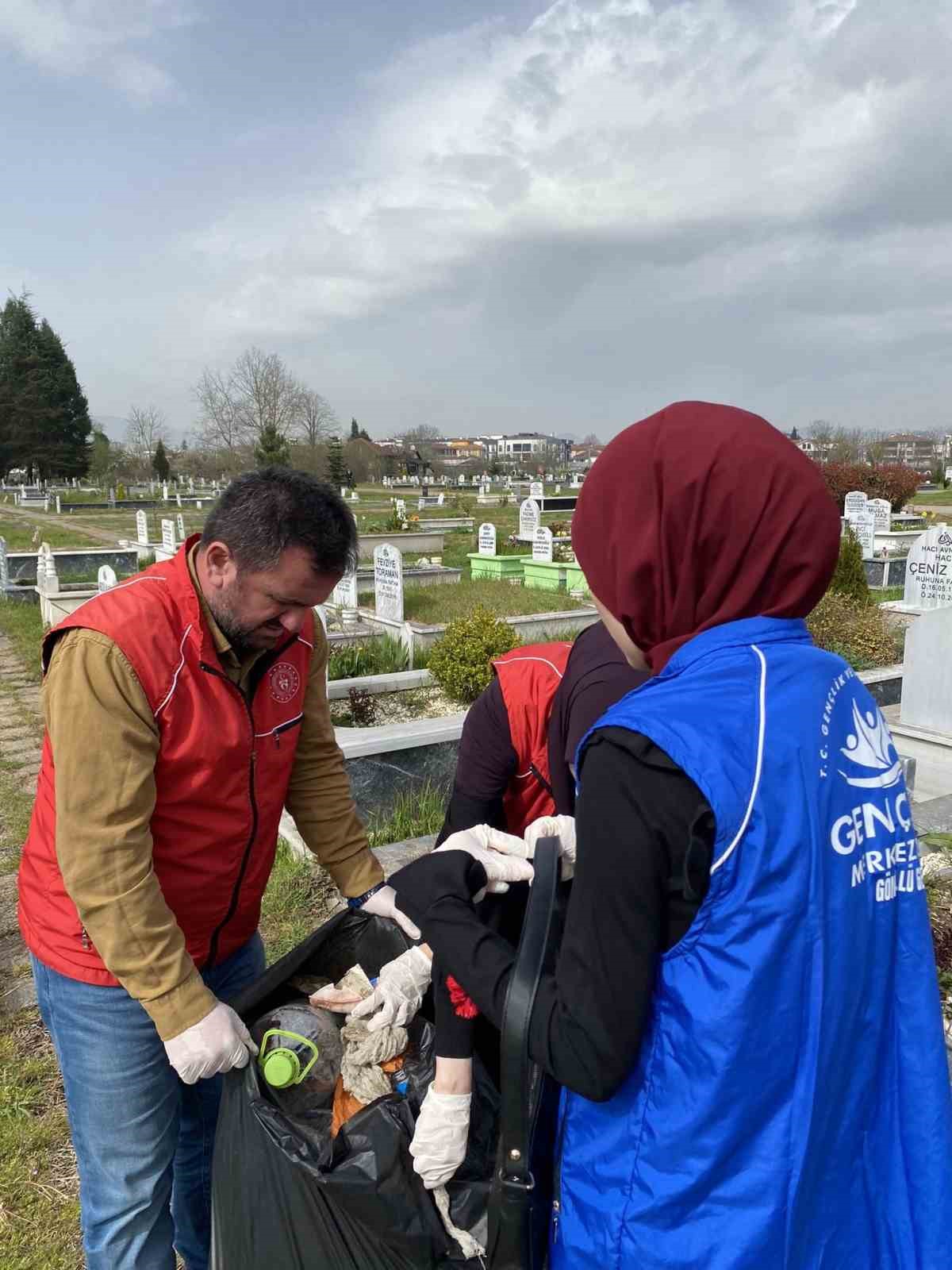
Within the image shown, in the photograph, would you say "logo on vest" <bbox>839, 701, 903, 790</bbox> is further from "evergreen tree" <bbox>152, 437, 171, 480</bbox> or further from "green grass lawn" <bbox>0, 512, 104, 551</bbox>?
"evergreen tree" <bbox>152, 437, 171, 480</bbox>

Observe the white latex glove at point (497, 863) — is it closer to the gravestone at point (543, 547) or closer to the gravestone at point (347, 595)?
the gravestone at point (347, 595)

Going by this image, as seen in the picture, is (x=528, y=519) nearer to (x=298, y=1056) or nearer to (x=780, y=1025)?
(x=298, y=1056)

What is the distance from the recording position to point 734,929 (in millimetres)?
835

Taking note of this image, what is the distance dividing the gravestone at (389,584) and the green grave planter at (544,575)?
418 cm

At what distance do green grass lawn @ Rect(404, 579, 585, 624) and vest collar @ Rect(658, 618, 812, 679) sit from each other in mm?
7659

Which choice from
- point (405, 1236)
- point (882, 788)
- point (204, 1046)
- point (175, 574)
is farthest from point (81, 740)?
point (882, 788)

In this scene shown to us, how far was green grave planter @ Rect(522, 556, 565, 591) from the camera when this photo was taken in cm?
1265

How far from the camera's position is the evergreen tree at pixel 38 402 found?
45.8m

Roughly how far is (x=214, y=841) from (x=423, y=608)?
27.6ft

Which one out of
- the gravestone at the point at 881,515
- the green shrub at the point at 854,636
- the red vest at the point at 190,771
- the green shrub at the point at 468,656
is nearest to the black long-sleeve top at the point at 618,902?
the red vest at the point at 190,771

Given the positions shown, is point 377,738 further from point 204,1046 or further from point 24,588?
point 24,588

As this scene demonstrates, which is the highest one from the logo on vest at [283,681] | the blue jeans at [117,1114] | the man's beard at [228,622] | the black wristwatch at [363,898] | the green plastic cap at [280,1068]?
the man's beard at [228,622]

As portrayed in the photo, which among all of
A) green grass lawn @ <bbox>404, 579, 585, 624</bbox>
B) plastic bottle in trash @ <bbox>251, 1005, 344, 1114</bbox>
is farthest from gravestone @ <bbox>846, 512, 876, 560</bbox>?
plastic bottle in trash @ <bbox>251, 1005, 344, 1114</bbox>

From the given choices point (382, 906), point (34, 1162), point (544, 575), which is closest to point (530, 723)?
point (382, 906)
